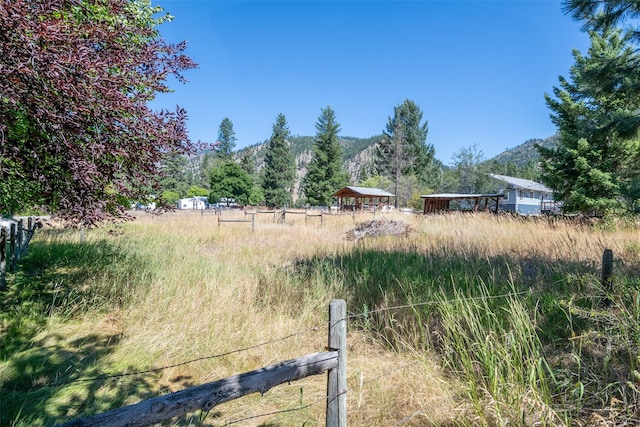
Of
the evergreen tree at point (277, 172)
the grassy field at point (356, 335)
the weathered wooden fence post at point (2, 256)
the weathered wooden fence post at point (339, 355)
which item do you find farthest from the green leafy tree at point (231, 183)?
the weathered wooden fence post at point (339, 355)

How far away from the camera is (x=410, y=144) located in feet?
171

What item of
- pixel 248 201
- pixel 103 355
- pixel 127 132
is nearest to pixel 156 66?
pixel 127 132

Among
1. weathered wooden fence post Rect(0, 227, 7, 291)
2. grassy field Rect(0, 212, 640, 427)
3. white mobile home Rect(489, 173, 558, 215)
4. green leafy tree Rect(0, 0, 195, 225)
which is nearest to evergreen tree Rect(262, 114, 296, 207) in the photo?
white mobile home Rect(489, 173, 558, 215)

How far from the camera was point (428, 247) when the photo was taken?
26.2 ft

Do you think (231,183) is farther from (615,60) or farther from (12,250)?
(615,60)

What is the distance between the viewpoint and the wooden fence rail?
1312 mm

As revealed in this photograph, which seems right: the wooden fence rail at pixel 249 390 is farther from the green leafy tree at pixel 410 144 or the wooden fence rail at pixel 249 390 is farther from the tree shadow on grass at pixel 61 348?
the green leafy tree at pixel 410 144

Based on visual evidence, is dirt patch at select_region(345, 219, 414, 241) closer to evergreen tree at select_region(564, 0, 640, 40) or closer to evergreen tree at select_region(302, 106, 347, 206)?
evergreen tree at select_region(564, 0, 640, 40)

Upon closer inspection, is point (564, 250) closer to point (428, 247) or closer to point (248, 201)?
point (428, 247)

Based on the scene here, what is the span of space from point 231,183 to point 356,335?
53396mm

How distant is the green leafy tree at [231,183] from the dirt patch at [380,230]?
143ft

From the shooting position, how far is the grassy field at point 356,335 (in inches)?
100

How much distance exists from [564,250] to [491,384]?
561cm

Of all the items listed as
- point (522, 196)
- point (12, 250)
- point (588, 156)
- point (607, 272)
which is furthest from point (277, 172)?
point (607, 272)
